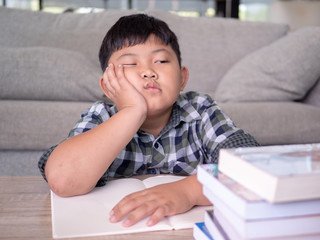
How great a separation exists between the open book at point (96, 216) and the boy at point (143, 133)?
0.01m

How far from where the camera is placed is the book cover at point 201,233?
1.44ft

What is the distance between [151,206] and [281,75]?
1412 mm

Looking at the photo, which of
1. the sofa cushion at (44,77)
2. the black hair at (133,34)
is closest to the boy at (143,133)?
the black hair at (133,34)

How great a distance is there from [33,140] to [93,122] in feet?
2.21

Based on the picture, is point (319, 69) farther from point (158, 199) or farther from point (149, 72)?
point (158, 199)

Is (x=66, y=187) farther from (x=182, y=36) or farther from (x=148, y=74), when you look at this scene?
(x=182, y=36)

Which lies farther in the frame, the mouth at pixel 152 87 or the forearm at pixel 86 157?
the mouth at pixel 152 87

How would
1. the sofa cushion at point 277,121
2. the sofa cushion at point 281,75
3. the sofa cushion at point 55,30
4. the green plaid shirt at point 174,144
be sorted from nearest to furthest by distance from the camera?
Result: 1. the green plaid shirt at point 174,144
2. the sofa cushion at point 277,121
3. the sofa cushion at point 281,75
4. the sofa cushion at point 55,30

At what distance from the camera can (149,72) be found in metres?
0.89

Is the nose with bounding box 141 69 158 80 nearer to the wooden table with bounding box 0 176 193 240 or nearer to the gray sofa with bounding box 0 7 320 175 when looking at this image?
the wooden table with bounding box 0 176 193 240

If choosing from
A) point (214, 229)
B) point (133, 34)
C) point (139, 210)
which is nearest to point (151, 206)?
point (139, 210)

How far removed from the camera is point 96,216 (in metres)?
0.54

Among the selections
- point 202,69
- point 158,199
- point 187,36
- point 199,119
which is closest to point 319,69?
point 202,69

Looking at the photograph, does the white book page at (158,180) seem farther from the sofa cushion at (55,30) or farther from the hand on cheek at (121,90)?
the sofa cushion at (55,30)
